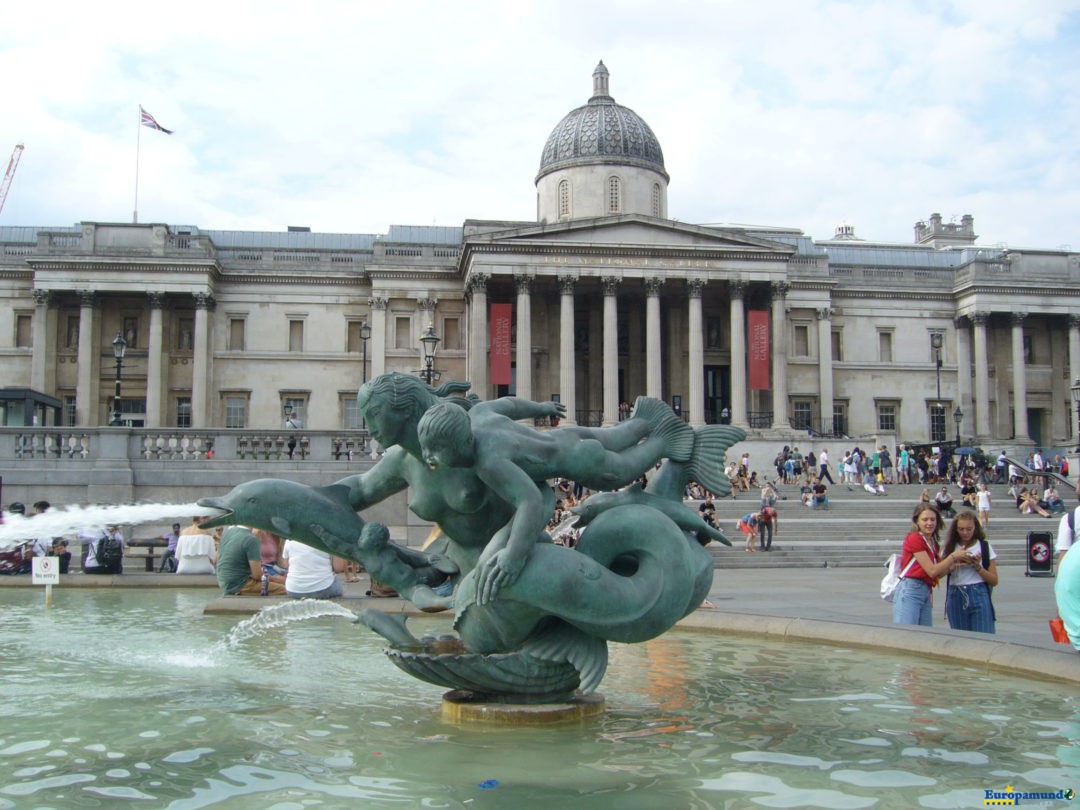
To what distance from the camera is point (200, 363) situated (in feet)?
174

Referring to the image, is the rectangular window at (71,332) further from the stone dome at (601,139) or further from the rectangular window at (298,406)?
the stone dome at (601,139)

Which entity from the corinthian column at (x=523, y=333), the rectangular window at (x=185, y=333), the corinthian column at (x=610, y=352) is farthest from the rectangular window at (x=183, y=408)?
the corinthian column at (x=610, y=352)

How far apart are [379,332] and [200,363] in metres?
8.93

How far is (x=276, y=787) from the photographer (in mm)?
5180

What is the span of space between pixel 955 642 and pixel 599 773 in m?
4.10

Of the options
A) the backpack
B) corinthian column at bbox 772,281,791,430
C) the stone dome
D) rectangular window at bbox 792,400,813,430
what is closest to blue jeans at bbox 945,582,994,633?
the backpack

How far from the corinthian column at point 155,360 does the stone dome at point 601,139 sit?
830 inches

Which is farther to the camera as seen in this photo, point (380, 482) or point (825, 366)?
point (825, 366)

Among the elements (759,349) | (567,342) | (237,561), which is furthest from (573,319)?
(237,561)

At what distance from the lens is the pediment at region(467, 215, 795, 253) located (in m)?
50.7

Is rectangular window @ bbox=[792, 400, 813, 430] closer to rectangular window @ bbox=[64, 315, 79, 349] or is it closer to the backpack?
rectangular window @ bbox=[64, 315, 79, 349]

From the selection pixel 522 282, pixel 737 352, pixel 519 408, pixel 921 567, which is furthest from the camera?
pixel 737 352

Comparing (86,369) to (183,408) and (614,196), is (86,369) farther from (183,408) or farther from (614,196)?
(614,196)

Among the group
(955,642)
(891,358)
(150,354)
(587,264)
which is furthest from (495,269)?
(955,642)
